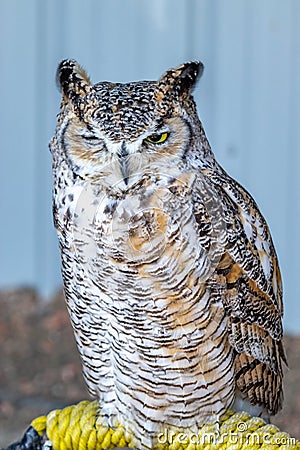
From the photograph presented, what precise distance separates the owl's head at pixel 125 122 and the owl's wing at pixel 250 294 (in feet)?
0.52

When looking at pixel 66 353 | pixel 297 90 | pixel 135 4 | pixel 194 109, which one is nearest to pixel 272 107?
pixel 297 90

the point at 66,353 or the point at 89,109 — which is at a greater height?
the point at 89,109

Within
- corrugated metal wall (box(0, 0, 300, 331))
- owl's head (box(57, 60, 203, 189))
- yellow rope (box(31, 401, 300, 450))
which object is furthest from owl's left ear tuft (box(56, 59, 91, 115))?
corrugated metal wall (box(0, 0, 300, 331))

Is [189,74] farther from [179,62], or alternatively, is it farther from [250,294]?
[179,62]

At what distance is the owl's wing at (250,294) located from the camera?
181cm

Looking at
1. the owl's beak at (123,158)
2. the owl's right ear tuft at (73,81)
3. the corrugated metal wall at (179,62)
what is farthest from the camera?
the corrugated metal wall at (179,62)

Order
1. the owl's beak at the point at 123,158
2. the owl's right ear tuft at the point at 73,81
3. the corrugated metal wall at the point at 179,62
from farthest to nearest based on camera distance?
the corrugated metal wall at the point at 179,62, the owl's right ear tuft at the point at 73,81, the owl's beak at the point at 123,158

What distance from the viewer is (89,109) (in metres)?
1.67

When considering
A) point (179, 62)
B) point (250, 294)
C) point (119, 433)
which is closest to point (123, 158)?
point (250, 294)

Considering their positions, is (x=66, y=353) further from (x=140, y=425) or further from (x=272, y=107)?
(x=140, y=425)

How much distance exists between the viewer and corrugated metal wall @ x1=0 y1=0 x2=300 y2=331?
396 cm

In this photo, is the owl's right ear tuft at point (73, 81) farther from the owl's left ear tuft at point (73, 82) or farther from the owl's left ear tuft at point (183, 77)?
Answer: the owl's left ear tuft at point (183, 77)

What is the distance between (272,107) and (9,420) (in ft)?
5.91

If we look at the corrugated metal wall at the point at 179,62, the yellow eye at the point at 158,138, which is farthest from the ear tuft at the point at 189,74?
the corrugated metal wall at the point at 179,62
